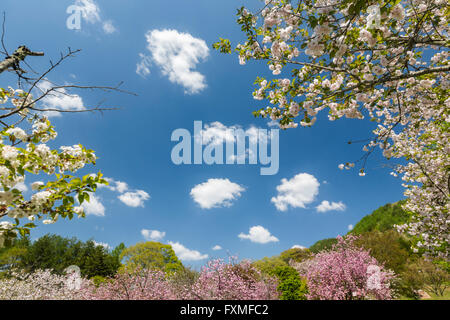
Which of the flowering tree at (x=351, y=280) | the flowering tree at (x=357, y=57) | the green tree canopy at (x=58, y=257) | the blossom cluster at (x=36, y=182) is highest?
the flowering tree at (x=357, y=57)

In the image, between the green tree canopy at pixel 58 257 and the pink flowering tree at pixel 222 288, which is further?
the green tree canopy at pixel 58 257

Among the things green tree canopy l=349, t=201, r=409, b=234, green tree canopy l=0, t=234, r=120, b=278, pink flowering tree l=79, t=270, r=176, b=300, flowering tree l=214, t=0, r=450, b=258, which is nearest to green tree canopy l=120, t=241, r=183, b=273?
green tree canopy l=0, t=234, r=120, b=278

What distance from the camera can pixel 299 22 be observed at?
466 centimetres

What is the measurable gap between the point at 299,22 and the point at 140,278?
10.9 m

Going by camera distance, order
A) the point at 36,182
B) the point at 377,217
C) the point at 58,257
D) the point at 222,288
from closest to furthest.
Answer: the point at 36,182
the point at 222,288
the point at 58,257
the point at 377,217

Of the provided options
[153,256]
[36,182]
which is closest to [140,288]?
[36,182]

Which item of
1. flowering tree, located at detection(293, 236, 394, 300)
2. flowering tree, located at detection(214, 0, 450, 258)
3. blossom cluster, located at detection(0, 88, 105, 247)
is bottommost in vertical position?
flowering tree, located at detection(293, 236, 394, 300)

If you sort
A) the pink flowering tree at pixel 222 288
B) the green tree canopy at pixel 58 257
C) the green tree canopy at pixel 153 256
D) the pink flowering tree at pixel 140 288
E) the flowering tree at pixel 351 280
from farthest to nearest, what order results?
the green tree canopy at pixel 58 257
the green tree canopy at pixel 153 256
the flowering tree at pixel 351 280
the pink flowering tree at pixel 140 288
the pink flowering tree at pixel 222 288

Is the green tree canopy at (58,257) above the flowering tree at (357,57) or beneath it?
beneath

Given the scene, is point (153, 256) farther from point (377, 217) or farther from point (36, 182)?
point (377, 217)

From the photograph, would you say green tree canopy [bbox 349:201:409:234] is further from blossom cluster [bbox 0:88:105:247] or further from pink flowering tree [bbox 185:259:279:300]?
blossom cluster [bbox 0:88:105:247]

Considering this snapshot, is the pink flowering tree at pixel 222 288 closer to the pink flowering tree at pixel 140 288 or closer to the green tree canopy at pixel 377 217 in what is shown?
the pink flowering tree at pixel 140 288

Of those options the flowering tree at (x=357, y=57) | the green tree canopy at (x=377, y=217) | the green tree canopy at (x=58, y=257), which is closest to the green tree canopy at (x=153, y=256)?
the green tree canopy at (x=58, y=257)
